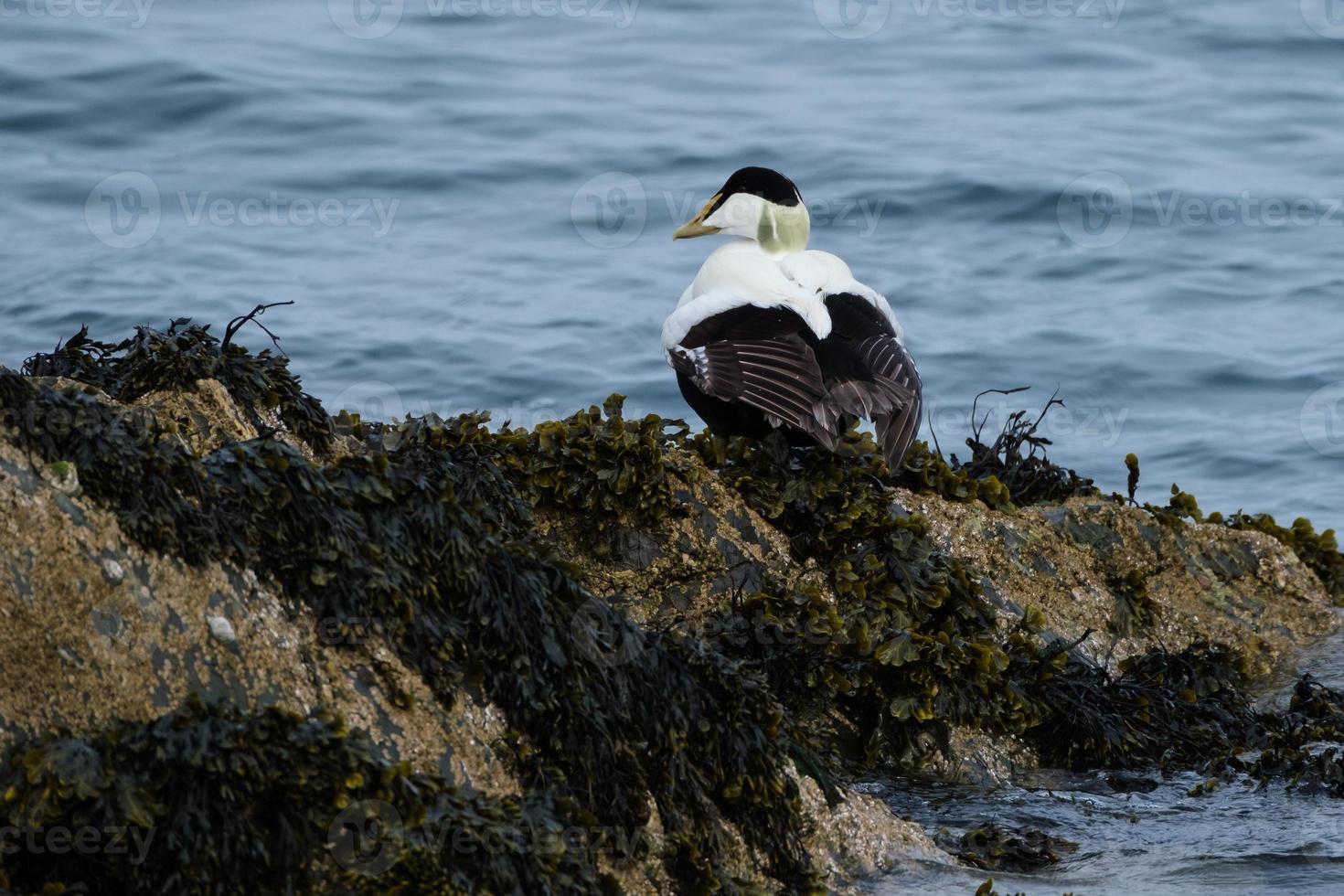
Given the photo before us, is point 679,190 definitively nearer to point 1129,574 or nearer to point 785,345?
point 785,345

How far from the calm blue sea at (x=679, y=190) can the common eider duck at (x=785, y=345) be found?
4984 mm

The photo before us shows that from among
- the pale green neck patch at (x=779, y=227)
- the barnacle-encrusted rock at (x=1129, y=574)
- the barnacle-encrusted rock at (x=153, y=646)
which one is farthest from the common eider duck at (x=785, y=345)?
the barnacle-encrusted rock at (x=153, y=646)

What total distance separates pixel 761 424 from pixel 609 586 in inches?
35.4

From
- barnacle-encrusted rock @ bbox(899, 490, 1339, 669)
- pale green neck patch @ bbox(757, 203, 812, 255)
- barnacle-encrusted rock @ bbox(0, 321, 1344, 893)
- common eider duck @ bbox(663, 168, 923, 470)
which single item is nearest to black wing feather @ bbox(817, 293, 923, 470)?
common eider duck @ bbox(663, 168, 923, 470)

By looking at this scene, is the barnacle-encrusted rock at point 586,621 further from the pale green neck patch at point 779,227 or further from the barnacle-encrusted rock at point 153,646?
the pale green neck patch at point 779,227

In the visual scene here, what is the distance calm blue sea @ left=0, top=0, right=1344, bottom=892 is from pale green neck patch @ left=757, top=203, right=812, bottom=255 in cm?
491

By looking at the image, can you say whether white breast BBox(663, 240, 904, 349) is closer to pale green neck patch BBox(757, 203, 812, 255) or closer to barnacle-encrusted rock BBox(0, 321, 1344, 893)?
pale green neck patch BBox(757, 203, 812, 255)

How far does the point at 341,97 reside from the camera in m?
18.1

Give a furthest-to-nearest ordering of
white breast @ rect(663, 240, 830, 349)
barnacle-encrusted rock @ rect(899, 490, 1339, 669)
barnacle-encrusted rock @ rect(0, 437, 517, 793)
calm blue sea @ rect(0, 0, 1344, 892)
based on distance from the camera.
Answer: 1. calm blue sea @ rect(0, 0, 1344, 892)
2. white breast @ rect(663, 240, 830, 349)
3. barnacle-encrusted rock @ rect(899, 490, 1339, 669)
4. barnacle-encrusted rock @ rect(0, 437, 517, 793)

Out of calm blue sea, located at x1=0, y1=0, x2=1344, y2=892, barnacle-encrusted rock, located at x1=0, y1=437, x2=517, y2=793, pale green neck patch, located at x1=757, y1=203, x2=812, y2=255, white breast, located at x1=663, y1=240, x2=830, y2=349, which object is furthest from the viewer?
calm blue sea, located at x1=0, y1=0, x2=1344, y2=892

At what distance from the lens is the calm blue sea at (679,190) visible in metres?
12.1

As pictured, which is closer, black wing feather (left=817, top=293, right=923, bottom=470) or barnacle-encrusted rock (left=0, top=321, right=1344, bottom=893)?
barnacle-encrusted rock (left=0, top=321, right=1344, bottom=893)

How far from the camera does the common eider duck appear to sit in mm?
5402

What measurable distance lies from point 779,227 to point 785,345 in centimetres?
78
